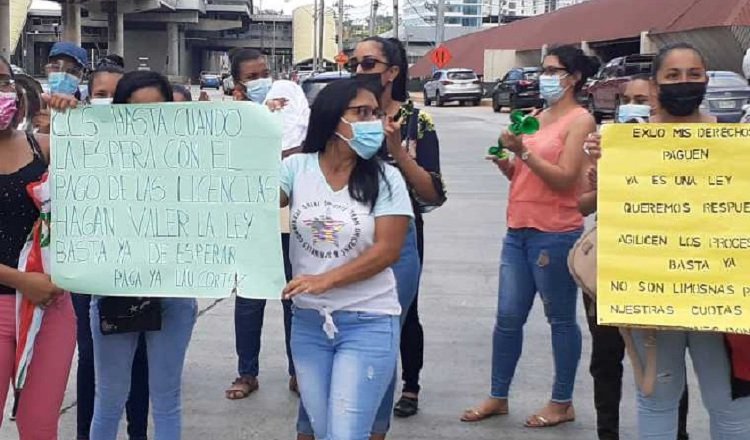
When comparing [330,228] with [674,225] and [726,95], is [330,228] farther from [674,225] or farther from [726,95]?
[726,95]

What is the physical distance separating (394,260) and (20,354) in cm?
139

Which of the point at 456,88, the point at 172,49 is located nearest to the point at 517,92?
the point at 456,88

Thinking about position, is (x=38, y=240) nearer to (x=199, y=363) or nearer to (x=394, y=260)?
(x=394, y=260)

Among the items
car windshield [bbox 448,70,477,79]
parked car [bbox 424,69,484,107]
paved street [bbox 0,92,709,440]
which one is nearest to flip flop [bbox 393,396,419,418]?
paved street [bbox 0,92,709,440]

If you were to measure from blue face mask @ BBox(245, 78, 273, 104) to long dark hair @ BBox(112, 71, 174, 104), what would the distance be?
207 centimetres

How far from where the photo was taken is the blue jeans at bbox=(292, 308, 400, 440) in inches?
135

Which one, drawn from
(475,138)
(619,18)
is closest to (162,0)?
(619,18)

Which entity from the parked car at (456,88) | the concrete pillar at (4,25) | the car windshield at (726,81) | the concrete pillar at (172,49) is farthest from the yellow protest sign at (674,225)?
the concrete pillar at (172,49)

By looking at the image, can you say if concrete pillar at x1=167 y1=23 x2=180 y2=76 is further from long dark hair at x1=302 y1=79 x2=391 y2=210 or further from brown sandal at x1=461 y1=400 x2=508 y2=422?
long dark hair at x1=302 y1=79 x2=391 y2=210

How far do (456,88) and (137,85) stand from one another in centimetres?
3891

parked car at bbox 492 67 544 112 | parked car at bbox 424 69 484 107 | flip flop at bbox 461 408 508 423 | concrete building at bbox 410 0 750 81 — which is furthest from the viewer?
parked car at bbox 424 69 484 107

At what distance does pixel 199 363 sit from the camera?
622 cm

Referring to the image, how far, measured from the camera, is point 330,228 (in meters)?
3.50

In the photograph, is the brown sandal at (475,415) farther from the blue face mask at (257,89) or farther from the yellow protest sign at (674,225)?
the blue face mask at (257,89)
